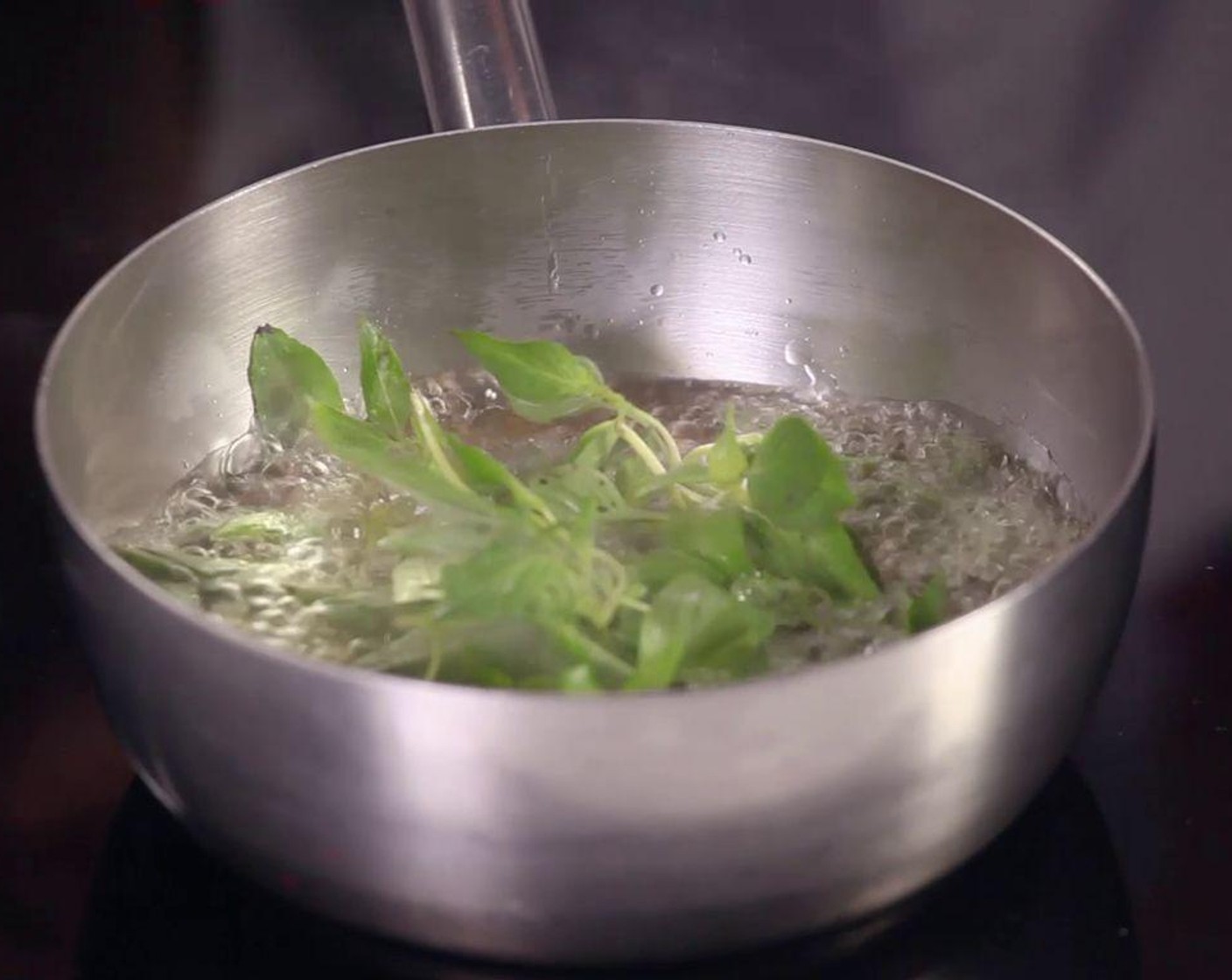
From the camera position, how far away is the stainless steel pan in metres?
0.34

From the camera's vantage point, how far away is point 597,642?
42cm

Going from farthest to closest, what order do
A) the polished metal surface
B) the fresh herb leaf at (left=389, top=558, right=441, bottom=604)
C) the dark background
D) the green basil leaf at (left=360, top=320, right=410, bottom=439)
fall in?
1. the dark background
2. the green basil leaf at (left=360, top=320, right=410, bottom=439)
3. the fresh herb leaf at (left=389, top=558, right=441, bottom=604)
4. the polished metal surface

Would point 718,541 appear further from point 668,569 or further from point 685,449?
point 685,449

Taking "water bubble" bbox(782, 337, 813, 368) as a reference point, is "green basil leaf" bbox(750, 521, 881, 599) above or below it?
above

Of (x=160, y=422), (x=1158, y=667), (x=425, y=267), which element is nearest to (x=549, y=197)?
A: (x=425, y=267)

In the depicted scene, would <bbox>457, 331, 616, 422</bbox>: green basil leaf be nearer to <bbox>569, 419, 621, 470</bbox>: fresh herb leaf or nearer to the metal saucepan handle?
<bbox>569, 419, 621, 470</bbox>: fresh herb leaf

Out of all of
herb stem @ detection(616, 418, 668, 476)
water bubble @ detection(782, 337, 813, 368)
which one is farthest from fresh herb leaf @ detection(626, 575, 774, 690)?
water bubble @ detection(782, 337, 813, 368)

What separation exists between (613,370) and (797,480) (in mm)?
215

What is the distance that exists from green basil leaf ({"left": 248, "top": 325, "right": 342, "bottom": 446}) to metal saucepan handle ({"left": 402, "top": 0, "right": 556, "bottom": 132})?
123mm

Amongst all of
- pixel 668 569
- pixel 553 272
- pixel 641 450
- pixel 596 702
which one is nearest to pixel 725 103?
pixel 553 272

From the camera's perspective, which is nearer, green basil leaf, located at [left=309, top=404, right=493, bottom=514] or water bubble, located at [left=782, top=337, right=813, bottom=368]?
green basil leaf, located at [left=309, top=404, right=493, bottom=514]

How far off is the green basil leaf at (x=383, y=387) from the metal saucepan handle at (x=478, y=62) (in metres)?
0.12

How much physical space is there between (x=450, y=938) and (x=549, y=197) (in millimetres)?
330

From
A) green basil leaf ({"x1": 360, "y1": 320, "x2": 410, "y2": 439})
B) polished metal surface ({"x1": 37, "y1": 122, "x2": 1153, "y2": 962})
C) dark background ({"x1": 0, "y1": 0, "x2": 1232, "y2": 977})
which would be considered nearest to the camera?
polished metal surface ({"x1": 37, "y1": 122, "x2": 1153, "y2": 962})
